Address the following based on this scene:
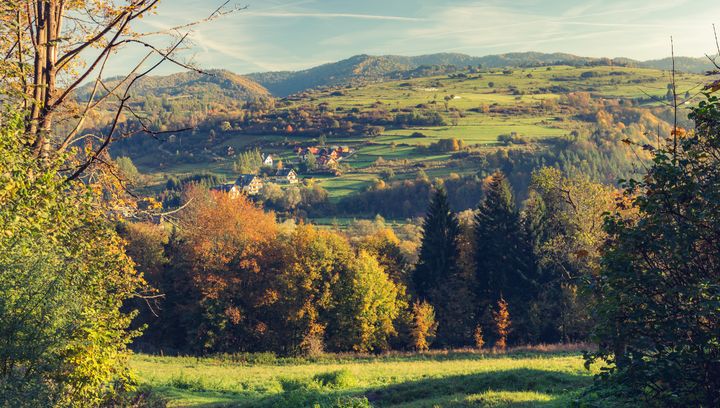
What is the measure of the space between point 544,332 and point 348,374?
33.0 m

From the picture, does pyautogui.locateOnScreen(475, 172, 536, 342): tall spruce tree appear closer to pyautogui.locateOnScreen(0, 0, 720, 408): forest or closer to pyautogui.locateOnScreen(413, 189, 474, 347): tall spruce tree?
pyautogui.locateOnScreen(0, 0, 720, 408): forest

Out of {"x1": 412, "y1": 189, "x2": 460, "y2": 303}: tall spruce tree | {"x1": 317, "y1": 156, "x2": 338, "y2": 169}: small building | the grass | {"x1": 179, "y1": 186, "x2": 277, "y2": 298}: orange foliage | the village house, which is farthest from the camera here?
the village house

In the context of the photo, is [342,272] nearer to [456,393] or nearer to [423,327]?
[423,327]

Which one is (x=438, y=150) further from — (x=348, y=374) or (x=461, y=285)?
(x=348, y=374)

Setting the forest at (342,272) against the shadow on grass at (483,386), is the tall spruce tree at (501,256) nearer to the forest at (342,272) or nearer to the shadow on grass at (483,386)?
the forest at (342,272)

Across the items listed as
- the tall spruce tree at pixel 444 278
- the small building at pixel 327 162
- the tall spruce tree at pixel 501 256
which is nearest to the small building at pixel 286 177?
the small building at pixel 327 162

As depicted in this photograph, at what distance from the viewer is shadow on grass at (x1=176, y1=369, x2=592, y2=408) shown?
17.3 meters

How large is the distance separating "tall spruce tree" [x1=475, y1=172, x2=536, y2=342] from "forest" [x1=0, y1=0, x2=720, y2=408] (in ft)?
0.78

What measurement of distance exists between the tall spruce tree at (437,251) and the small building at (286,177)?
97740 millimetres

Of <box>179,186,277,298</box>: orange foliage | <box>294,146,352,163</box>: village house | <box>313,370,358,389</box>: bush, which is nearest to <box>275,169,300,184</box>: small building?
<box>294,146,352,163</box>: village house

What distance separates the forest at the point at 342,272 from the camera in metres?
8.41

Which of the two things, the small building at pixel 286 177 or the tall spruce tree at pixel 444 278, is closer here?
the tall spruce tree at pixel 444 278

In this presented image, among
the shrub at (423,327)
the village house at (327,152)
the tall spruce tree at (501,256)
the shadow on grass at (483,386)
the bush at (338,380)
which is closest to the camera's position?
the shadow on grass at (483,386)

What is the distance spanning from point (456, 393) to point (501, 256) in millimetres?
38082
